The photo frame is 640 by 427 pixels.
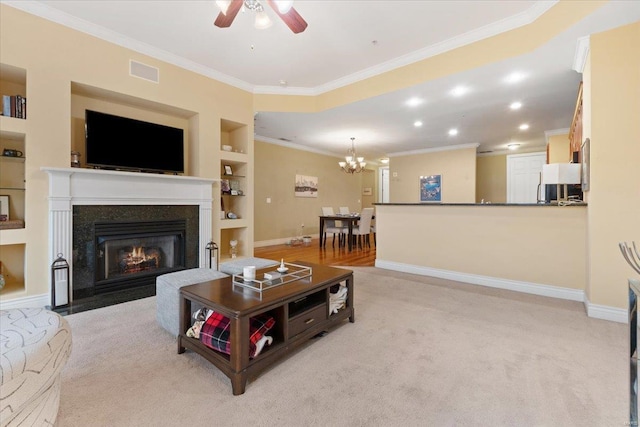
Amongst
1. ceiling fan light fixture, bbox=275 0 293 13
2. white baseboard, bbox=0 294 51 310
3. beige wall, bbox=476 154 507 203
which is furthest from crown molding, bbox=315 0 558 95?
beige wall, bbox=476 154 507 203

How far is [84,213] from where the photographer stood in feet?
A: 10.1

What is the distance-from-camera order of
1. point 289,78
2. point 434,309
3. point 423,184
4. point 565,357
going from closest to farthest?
point 565,357
point 434,309
point 289,78
point 423,184

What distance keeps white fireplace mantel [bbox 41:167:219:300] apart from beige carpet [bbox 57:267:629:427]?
94cm

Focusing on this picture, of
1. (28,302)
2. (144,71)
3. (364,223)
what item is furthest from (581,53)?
(28,302)

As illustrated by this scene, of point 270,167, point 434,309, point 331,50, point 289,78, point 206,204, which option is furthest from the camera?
point 270,167

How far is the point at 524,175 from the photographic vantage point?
25.2 feet

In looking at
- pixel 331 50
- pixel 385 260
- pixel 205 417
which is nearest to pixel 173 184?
pixel 331 50

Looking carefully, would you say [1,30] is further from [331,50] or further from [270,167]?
[270,167]

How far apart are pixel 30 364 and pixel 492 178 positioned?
377 inches

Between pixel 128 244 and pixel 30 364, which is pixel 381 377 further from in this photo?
pixel 128 244

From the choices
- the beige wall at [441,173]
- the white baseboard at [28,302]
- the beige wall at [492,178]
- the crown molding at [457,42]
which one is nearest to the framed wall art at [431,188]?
the beige wall at [441,173]

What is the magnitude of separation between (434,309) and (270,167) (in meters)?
5.27

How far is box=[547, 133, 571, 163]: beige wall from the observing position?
5867 millimetres

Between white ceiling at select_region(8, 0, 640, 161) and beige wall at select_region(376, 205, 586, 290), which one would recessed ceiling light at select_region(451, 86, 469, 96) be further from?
beige wall at select_region(376, 205, 586, 290)
